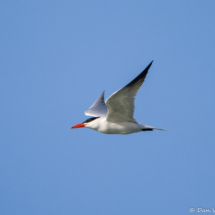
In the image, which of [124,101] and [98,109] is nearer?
[124,101]

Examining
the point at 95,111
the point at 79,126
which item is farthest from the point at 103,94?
the point at 79,126

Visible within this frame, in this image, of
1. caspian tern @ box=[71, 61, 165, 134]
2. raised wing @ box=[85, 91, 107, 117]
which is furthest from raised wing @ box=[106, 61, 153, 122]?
raised wing @ box=[85, 91, 107, 117]

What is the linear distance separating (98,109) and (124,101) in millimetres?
3205

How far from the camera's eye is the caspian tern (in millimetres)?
7125

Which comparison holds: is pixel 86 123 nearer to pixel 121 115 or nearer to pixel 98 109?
pixel 98 109

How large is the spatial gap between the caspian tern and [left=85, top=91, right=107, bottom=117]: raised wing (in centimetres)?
12

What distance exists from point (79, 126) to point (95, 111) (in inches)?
43.6

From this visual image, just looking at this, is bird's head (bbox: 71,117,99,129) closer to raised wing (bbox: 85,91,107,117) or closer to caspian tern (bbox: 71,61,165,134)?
caspian tern (bbox: 71,61,165,134)

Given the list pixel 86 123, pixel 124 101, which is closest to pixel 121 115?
pixel 124 101

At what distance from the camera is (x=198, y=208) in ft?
25.5

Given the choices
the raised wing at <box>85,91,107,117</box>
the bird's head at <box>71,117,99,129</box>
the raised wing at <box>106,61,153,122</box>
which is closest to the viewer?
the raised wing at <box>106,61,153,122</box>

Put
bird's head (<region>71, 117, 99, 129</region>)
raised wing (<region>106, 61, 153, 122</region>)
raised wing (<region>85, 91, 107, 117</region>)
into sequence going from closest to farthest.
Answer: raised wing (<region>106, 61, 153, 122</region>)
bird's head (<region>71, 117, 99, 129</region>)
raised wing (<region>85, 91, 107, 117</region>)

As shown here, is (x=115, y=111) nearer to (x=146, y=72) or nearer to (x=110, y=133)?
(x=110, y=133)

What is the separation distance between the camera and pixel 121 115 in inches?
325
